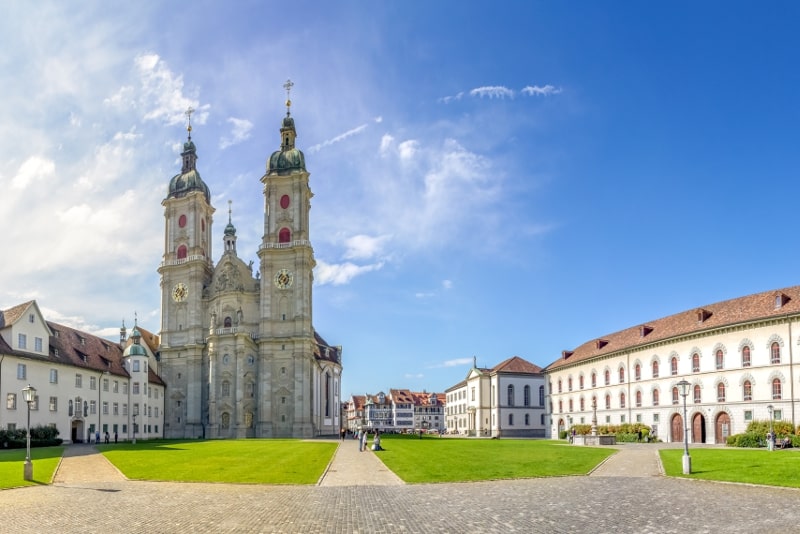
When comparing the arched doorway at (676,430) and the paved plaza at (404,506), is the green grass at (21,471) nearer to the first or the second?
the paved plaza at (404,506)

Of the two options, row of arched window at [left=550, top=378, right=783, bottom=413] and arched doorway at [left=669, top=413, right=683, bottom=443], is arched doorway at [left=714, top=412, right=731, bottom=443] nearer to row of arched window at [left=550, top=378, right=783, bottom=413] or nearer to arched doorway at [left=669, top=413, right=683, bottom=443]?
row of arched window at [left=550, top=378, right=783, bottom=413]

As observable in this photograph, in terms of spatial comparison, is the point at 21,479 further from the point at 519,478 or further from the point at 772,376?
the point at 772,376

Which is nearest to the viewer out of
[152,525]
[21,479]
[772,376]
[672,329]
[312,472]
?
[152,525]

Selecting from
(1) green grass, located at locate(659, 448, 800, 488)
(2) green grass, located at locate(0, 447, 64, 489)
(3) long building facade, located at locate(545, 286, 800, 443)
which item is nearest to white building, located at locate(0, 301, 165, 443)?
(2) green grass, located at locate(0, 447, 64, 489)

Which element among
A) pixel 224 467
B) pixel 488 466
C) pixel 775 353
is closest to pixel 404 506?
pixel 488 466

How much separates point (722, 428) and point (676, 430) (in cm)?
633

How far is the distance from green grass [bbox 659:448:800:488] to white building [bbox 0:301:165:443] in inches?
1976

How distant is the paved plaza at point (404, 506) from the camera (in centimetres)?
1661

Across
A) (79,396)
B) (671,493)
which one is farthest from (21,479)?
(79,396)

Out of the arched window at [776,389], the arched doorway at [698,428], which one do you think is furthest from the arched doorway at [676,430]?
the arched window at [776,389]

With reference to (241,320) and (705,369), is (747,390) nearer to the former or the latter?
(705,369)

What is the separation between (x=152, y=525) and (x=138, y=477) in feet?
40.4

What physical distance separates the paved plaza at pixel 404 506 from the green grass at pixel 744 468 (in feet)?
4.34

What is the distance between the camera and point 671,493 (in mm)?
22703
